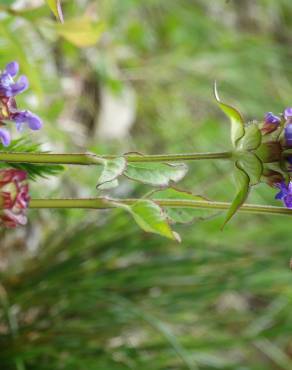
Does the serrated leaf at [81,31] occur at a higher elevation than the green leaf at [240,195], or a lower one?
higher

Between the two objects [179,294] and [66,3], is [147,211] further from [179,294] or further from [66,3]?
[66,3]

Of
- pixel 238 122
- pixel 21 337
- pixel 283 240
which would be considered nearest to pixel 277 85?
pixel 283 240

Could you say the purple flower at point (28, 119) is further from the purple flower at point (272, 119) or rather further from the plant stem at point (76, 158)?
the purple flower at point (272, 119)

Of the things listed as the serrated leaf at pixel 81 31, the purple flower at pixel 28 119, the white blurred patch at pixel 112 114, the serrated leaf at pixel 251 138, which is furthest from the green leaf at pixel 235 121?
the white blurred patch at pixel 112 114

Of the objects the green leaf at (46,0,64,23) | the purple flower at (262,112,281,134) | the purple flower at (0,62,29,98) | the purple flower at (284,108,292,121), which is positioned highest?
the green leaf at (46,0,64,23)

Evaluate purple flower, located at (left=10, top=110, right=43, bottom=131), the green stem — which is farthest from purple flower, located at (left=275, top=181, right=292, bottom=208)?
Result: purple flower, located at (left=10, top=110, right=43, bottom=131)

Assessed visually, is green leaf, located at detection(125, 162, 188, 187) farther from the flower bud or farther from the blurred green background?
the blurred green background

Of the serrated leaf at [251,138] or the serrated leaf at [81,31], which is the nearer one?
the serrated leaf at [251,138]

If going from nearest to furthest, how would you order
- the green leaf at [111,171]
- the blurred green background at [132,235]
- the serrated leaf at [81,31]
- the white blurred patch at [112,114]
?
the green leaf at [111,171]
the serrated leaf at [81,31]
the blurred green background at [132,235]
the white blurred patch at [112,114]
